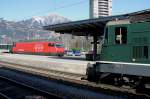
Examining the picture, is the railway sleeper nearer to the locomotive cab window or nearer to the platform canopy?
the locomotive cab window

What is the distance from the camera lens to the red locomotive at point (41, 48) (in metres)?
64.4

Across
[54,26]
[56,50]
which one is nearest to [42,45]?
[56,50]

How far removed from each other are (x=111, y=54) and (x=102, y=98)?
114 inches

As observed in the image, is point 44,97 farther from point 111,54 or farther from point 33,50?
point 33,50

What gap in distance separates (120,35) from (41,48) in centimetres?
5196

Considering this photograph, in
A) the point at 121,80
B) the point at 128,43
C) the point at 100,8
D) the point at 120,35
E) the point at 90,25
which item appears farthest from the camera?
the point at 100,8

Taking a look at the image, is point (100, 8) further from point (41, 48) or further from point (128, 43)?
point (128, 43)

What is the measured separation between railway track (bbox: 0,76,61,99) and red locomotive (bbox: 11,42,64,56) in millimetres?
43160

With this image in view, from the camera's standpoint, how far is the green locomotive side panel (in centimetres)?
1548

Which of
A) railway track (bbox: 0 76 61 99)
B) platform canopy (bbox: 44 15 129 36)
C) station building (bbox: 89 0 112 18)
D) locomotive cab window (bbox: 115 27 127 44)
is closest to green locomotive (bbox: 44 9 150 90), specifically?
locomotive cab window (bbox: 115 27 127 44)

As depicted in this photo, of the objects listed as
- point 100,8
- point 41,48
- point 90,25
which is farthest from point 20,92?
point 100,8

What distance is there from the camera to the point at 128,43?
1602 centimetres

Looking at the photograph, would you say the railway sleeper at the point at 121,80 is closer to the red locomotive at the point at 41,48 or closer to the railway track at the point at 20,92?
the railway track at the point at 20,92

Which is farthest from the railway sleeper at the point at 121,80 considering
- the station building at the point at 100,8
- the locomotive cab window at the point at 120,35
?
the station building at the point at 100,8
